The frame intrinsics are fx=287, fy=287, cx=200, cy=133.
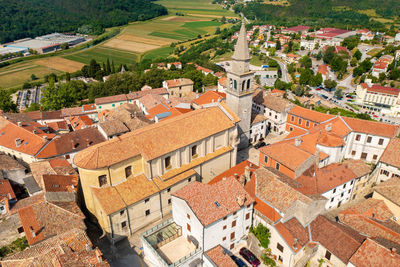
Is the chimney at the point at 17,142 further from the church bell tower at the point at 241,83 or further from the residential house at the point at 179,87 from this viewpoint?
the residential house at the point at 179,87

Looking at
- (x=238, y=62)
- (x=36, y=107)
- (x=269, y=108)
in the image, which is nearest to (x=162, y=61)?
(x=36, y=107)

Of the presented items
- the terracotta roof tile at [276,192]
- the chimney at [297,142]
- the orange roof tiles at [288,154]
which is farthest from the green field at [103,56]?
the terracotta roof tile at [276,192]

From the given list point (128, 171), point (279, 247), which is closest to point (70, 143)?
point (128, 171)

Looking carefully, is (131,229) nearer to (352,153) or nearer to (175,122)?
(175,122)

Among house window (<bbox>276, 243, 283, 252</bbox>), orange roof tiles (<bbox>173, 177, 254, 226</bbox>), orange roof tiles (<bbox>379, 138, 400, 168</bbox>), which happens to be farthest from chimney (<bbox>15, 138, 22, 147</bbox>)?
orange roof tiles (<bbox>379, 138, 400, 168</bbox>)

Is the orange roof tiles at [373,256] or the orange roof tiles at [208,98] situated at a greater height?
the orange roof tiles at [208,98]

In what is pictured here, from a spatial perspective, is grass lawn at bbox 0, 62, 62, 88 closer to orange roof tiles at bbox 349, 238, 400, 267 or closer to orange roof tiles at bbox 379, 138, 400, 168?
orange roof tiles at bbox 379, 138, 400, 168

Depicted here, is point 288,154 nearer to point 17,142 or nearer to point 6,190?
point 6,190
